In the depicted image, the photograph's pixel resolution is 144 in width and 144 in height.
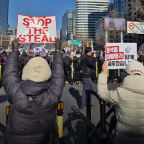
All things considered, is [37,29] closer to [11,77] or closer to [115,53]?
[115,53]

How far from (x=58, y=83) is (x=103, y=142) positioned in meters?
0.86

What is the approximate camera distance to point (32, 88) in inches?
71.0

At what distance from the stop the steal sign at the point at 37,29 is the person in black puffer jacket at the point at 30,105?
343 centimetres

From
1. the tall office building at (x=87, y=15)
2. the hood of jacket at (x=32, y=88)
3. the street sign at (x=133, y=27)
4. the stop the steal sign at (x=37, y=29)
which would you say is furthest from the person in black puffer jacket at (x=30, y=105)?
the tall office building at (x=87, y=15)

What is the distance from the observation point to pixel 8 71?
2086 millimetres

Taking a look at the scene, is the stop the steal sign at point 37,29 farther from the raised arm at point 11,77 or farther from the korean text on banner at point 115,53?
the raised arm at point 11,77

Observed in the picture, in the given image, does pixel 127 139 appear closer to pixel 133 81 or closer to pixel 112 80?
pixel 133 81

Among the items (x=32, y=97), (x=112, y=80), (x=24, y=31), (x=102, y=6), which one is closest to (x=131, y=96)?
(x=32, y=97)

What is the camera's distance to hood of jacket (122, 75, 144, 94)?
1.96 metres

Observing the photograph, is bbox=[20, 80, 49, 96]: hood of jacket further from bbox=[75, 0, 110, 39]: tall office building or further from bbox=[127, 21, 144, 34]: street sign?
bbox=[75, 0, 110, 39]: tall office building

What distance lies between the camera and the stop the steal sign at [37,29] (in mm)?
5151

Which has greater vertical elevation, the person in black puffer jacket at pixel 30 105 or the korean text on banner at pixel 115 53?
the korean text on banner at pixel 115 53

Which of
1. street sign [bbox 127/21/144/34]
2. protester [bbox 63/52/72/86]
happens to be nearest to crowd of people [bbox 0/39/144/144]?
protester [bbox 63/52/72/86]

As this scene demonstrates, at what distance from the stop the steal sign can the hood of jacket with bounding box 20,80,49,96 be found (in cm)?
350
